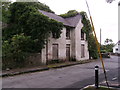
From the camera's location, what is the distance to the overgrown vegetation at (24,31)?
1523cm

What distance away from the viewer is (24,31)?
61.8 feet

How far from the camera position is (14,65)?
15.1 metres

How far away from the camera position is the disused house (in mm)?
19562

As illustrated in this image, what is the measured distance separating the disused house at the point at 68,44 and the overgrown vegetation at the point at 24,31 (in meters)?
1.32

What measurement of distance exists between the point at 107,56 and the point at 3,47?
79.1 feet

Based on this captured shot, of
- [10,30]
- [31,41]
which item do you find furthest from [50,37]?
[10,30]

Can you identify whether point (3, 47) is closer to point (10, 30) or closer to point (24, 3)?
point (10, 30)

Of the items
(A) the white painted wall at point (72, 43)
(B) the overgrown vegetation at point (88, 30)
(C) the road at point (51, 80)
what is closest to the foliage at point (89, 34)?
(B) the overgrown vegetation at point (88, 30)

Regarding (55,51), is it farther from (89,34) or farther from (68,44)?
(89,34)

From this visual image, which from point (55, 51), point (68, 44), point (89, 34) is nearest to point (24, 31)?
point (55, 51)

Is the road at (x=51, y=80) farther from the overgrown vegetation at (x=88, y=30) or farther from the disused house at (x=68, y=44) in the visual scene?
the overgrown vegetation at (x=88, y=30)

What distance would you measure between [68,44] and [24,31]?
722cm

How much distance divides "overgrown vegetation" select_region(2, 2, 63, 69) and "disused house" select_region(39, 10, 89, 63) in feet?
4.33

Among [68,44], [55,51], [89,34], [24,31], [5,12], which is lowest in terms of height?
[55,51]
